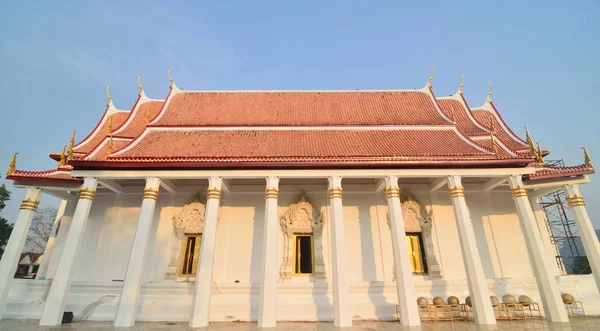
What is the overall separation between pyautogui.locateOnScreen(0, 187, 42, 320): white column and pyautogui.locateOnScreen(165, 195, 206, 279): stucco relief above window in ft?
13.3

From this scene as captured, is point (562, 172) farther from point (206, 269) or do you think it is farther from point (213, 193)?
point (206, 269)

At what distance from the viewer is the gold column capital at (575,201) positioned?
942 cm

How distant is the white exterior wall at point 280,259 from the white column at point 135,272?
4.70ft

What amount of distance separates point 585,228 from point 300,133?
30.8 feet

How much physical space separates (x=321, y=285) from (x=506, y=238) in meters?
6.65

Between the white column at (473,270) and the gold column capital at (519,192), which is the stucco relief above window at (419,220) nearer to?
the white column at (473,270)

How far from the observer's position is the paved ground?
24.0ft

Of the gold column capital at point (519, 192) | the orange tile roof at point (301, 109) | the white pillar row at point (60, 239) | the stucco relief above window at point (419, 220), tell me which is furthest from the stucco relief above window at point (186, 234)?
the gold column capital at point (519, 192)

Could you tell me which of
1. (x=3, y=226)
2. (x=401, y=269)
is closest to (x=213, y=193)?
(x=401, y=269)

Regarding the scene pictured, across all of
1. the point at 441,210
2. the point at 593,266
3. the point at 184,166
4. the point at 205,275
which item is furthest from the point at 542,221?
the point at 184,166

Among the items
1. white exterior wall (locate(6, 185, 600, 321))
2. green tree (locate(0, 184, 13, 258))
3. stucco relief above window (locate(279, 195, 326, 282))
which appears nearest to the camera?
white exterior wall (locate(6, 185, 600, 321))

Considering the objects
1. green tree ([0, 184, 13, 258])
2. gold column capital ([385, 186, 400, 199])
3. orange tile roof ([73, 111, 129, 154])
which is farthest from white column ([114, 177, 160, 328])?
green tree ([0, 184, 13, 258])

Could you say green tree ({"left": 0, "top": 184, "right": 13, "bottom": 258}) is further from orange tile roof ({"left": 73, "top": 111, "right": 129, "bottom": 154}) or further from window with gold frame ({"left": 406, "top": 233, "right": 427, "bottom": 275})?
window with gold frame ({"left": 406, "top": 233, "right": 427, "bottom": 275})

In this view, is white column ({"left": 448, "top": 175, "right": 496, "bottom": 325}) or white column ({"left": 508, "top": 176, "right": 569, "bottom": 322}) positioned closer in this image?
white column ({"left": 448, "top": 175, "right": 496, "bottom": 325})
